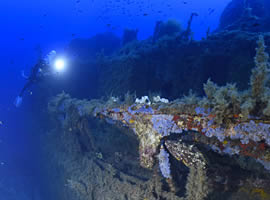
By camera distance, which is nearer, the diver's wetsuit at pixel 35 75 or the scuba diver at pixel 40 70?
the scuba diver at pixel 40 70

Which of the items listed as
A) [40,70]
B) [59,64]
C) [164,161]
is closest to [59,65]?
[59,64]

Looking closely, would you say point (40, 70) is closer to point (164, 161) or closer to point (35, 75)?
point (35, 75)

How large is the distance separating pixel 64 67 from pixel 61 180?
658cm

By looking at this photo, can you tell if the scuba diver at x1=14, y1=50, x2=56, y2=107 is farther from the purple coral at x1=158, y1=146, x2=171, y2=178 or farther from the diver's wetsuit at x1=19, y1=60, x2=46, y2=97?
the purple coral at x1=158, y1=146, x2=171, y2=178

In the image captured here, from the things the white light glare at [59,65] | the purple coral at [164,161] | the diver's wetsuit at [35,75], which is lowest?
the purple coral at [164,161]

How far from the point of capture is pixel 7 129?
16.3 m

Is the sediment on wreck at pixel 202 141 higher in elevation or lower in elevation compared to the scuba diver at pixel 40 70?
lower

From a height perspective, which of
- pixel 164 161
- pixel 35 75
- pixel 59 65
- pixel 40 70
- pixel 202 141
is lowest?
pixel 164 161

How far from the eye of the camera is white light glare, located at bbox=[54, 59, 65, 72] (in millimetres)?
10383

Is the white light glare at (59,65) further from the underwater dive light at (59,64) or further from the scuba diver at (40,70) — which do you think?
the scuba diver at (40,70)

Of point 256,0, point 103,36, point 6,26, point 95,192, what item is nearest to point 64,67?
point 95,192

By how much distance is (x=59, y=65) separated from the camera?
10508mm

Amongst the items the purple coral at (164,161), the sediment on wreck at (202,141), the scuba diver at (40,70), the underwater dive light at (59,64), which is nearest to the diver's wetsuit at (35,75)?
the scuba diver at (40,70)

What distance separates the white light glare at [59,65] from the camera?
10.4m
